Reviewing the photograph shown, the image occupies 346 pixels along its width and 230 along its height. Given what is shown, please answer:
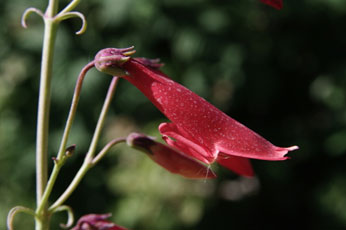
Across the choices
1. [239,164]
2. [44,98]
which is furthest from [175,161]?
[44,98]

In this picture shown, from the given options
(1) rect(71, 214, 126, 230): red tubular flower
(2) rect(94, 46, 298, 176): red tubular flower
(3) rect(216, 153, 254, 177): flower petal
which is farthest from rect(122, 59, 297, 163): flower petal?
(1) rect(71, 214, 126, 230): red tubular flower

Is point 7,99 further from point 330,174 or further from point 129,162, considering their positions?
point 330,174

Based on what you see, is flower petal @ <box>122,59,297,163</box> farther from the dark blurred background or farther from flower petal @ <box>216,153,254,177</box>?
the dark blurred background

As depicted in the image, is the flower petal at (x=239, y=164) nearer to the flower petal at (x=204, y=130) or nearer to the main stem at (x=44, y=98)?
the flower petal at (x=204, y=130)

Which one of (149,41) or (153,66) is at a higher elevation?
(153,66)

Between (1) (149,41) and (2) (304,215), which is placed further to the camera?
(2) (304,215)

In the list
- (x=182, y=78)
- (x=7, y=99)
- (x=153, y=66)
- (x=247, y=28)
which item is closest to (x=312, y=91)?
(x=247, y=28)

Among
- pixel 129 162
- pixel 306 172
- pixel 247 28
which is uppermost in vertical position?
pixel 247 28

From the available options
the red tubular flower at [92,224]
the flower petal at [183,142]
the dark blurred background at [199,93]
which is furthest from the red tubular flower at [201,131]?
the dark blurred background at [199,93]

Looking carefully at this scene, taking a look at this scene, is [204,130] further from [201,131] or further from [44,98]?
[44,98]
